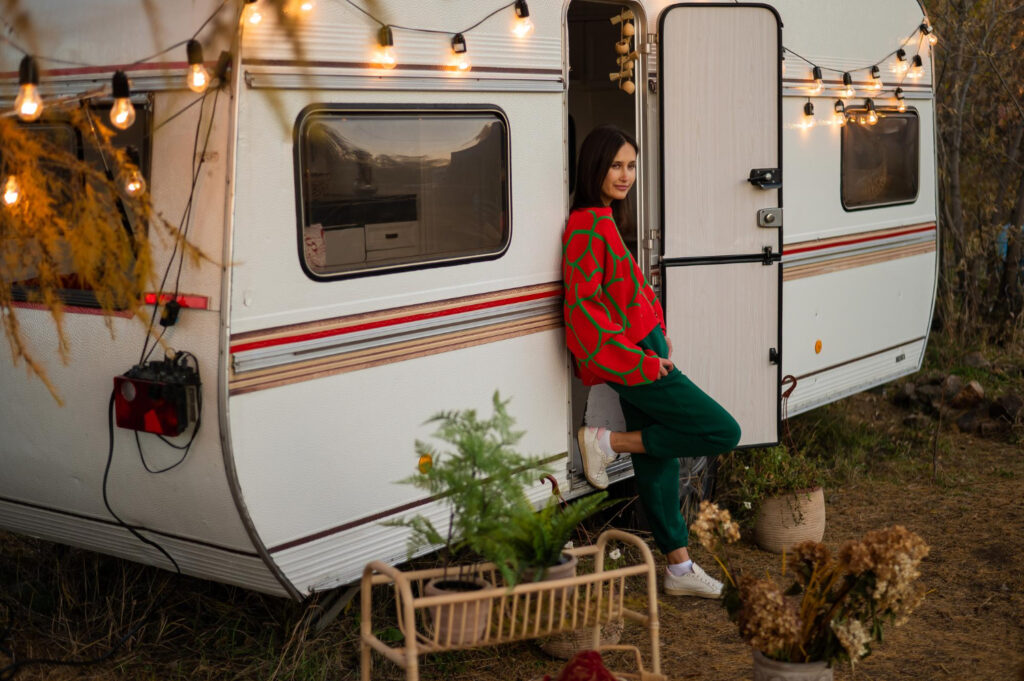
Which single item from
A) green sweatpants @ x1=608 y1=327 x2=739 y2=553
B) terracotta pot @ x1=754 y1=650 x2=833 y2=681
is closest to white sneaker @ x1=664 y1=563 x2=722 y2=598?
green sweatpants @ x1=608 y1=327 x2=739 y2=553

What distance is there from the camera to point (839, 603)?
11.1 ft

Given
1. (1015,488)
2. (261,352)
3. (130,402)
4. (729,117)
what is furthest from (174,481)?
(1015,488)

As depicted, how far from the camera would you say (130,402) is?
11.9ft

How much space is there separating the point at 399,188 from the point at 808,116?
9.41ft

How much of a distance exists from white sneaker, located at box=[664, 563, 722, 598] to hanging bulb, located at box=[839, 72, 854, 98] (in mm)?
2865

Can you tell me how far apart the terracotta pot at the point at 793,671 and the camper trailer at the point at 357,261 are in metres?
1.32

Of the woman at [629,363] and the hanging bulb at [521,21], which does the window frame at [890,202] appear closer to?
the woman at [629,363]

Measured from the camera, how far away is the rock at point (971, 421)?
7895mm

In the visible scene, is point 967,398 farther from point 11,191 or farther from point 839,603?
point 11,191

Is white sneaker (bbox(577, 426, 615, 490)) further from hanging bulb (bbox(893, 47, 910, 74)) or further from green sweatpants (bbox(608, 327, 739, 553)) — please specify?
hanging bulb (bbox(893, 47, 910, 74))

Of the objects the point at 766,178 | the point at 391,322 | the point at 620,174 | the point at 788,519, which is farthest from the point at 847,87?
the point at 391,322

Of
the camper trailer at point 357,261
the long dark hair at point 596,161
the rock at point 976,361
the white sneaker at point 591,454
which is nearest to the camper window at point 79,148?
the camper trailer at point 357,261

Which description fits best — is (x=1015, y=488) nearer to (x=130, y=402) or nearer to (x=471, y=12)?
(x=471, y=12)

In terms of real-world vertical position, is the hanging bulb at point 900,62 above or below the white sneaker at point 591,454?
above
